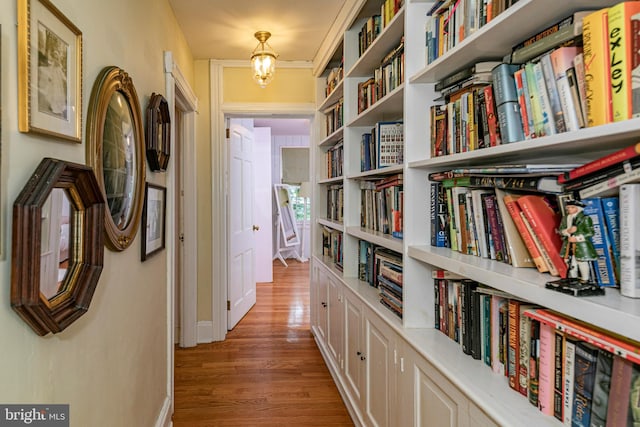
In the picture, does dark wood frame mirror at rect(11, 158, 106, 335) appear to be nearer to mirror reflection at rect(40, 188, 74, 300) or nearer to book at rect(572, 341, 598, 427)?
mirror reflection at rect(40, 188, 74, 300)

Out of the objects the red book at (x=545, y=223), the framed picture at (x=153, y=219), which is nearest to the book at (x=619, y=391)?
the red book at (x=545, y=223)

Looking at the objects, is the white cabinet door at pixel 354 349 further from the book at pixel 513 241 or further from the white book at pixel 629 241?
the white book at pixel 629 241

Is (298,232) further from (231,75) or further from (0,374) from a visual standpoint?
(0,374)

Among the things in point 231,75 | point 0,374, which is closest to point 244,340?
point 231,75

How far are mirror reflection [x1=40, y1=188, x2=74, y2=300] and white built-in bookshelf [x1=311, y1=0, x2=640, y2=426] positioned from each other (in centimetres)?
110

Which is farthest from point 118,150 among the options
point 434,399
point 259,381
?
point 259,381

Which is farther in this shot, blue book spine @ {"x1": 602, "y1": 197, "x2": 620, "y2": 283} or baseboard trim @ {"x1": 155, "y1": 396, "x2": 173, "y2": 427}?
baseboard trim @ {"x1": 155, "y1": 396, "x2": 173, "y2": 427}

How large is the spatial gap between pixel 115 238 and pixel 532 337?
1364mm

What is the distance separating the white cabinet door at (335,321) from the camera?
2.61 meters

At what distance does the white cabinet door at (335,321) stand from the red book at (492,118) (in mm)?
1597

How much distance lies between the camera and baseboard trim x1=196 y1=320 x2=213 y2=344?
355cm

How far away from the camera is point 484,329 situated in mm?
1237

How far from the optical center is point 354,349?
2.28 metres

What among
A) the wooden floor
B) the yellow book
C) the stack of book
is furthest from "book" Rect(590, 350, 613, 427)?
the wooden floor
